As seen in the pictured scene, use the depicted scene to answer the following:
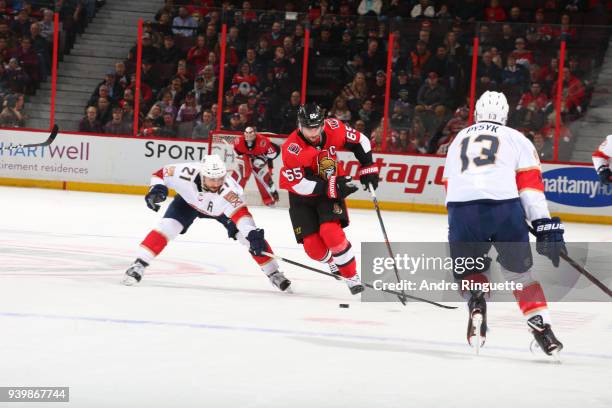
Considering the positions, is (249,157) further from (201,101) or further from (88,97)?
(88,97)

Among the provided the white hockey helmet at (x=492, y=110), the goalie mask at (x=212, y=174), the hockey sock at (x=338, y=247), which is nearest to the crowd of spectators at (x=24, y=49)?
the goalie mask at (x=212, y=174)

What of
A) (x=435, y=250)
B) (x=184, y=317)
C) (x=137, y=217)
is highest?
(x=435, y=250)

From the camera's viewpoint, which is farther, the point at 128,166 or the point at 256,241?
the point at 128,166

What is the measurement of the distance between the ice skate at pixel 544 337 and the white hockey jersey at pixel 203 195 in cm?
243

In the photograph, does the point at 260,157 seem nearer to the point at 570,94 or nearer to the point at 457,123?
the point at 457,123

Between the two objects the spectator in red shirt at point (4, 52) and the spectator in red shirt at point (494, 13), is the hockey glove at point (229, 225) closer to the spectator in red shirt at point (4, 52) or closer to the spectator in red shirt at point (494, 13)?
the spectator in red shirt at point (4, 52)

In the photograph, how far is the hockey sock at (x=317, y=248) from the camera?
697cm

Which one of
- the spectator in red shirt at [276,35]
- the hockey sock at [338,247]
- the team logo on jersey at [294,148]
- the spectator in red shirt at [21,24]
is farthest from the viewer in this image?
the spectator in red shirt at [21,24]

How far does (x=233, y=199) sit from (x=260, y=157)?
5.55 m

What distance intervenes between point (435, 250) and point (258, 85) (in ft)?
25.5

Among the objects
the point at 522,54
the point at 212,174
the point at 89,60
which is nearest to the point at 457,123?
the point at 522,54

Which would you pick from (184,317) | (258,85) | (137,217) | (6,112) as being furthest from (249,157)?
(184,317)

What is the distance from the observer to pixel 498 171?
4.97 meters

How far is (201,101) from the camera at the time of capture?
13.6 m
